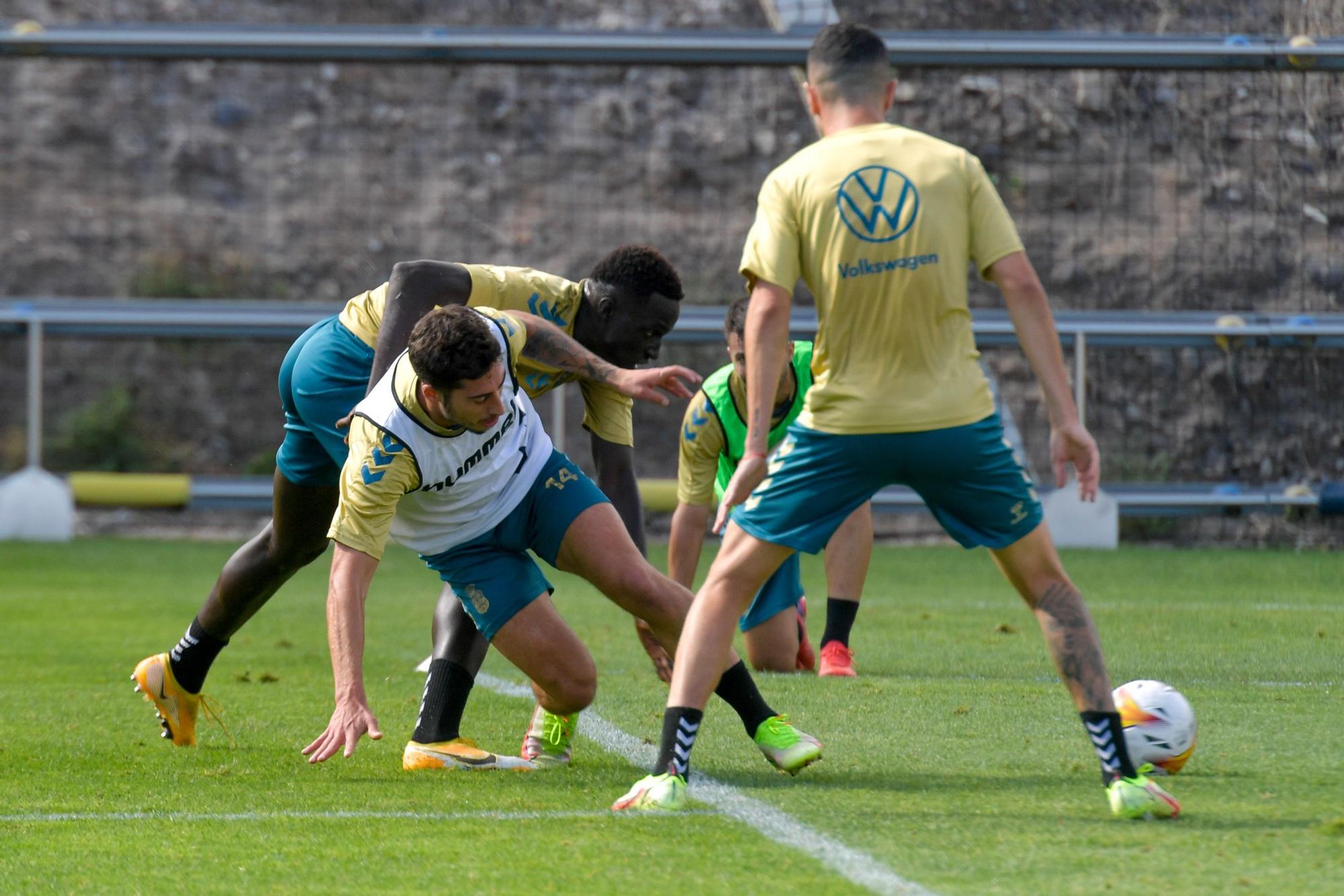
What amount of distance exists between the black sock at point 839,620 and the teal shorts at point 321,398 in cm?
209

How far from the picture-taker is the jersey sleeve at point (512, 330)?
454cm

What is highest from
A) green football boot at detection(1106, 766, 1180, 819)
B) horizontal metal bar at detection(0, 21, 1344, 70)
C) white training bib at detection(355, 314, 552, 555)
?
horizontal metal bar at detection(0, 21, 1344, 70)

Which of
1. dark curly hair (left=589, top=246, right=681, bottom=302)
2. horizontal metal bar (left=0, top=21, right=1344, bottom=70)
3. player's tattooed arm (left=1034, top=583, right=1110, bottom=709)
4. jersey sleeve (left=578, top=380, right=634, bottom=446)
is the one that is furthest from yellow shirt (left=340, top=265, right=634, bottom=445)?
Answer: horizontal metal bar (left=0, top=21, right=1344, bottom=70)

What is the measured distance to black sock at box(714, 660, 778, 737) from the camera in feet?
14.2

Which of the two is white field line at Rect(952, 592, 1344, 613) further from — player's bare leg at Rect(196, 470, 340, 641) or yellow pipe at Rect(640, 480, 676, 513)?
yellow pipe at Rect(640, 480, 676, 513)

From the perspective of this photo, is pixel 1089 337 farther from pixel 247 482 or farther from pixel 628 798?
pixel 628 798

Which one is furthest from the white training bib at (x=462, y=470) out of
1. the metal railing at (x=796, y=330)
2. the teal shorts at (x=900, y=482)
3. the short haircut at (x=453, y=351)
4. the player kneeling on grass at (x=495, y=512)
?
the metal railing at (x=796, y=330)

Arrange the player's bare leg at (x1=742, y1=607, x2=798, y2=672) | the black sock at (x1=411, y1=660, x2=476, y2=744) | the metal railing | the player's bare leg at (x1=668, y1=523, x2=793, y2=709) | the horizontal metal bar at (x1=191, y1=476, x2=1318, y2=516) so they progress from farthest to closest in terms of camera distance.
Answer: the metal railing → the horizontal metal bar at (x1=191, y1=476, x2=1318, y2=516) → the player's bare leg at (x1=742, y1=607, x2=798, y2=672) → the black sock at (x1=411, y1=660, x2=476, y2=744) → the player's bare leg at (x1=668, y1=523, x2=793, y2=709)

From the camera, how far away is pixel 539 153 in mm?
21469

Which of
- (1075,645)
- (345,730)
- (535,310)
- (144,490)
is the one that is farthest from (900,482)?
(144,490)

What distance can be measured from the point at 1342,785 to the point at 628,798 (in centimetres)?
164

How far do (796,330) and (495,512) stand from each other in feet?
34.3

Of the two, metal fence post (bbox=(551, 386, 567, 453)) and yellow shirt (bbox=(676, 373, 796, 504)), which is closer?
yellow shirt (bbox=(676, 373, 796, 504))

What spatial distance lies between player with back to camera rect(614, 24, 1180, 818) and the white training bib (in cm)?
89
